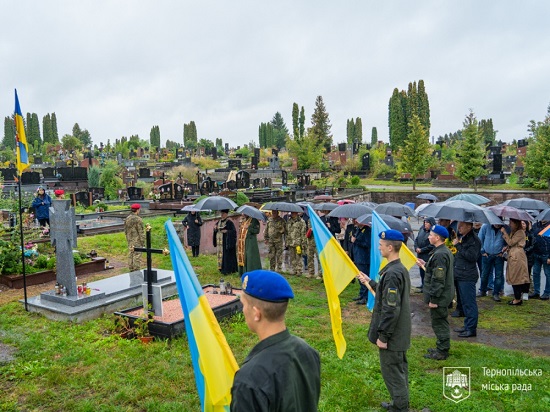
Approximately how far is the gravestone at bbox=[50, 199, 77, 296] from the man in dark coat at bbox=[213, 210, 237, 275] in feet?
14.0

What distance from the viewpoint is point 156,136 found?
101 m

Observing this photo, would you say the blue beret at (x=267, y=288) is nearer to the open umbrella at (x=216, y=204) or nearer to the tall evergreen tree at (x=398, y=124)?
the open umbrella at (x=216, y=204)

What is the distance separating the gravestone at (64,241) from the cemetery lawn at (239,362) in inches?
31.8

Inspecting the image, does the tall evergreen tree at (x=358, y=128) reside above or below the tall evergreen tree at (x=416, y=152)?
above

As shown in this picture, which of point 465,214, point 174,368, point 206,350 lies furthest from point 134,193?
point 206,350

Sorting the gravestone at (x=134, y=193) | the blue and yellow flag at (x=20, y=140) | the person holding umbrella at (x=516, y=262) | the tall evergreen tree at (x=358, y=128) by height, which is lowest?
the person holding umbrella at (x=516, y=262)

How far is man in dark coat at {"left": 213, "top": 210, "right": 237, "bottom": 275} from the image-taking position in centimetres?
1189

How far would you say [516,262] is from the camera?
28.6 feet

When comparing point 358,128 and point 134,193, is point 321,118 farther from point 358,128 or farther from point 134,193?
point 134,193

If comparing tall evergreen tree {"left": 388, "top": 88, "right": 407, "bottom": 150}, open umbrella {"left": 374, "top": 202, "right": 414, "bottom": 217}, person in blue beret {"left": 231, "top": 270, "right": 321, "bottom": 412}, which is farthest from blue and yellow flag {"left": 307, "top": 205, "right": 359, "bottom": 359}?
tall evergreen tree {"left": 388, "top": 88, "right": 407, "bottom": 150}

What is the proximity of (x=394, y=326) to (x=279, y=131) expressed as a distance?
98.7 metres

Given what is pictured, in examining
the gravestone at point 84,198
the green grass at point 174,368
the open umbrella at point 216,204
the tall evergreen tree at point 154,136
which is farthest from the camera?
the tall evergreen tree at point 154,136

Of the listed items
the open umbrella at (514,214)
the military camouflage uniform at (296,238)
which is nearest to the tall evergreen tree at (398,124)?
the military camouflage uniform at (296,238)

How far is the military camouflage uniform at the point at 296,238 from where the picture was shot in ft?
38.1
